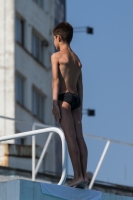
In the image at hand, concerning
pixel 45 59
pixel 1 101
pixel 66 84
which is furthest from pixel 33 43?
pixel 66 84

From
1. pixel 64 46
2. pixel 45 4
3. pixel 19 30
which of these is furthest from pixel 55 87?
pixel 45 4

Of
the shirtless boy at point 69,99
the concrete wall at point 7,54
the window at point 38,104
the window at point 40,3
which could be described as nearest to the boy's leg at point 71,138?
the shirtless boy at point 69,99

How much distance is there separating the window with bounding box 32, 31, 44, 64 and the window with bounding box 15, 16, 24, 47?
117 cm

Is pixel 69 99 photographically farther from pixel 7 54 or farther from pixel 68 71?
pixel 7 54

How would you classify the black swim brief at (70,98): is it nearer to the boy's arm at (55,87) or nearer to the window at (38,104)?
the boy's arm at (55,87)

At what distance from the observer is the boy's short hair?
14296mm

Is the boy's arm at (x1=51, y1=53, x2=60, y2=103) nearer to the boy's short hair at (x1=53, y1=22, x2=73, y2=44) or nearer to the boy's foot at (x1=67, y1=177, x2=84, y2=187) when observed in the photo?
the boy's short hair at (x1=53, y1=22, x2=73, y2=44)

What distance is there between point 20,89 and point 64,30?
3130cm

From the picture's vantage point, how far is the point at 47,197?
43.9ft

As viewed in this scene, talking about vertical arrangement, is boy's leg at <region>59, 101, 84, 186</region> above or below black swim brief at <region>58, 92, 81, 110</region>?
below

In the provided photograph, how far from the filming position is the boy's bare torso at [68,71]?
14345 millimetres

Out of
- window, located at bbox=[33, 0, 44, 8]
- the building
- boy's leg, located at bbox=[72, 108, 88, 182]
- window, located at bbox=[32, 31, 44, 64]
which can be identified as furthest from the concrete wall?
boy's leg, located at bbox=[72, 108, 88, 182]

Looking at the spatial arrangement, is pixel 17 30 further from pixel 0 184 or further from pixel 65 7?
pixel 0 184

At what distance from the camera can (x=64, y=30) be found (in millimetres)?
14320
